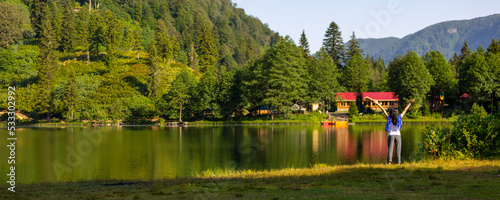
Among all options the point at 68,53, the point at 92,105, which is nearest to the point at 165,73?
the point at 92,105

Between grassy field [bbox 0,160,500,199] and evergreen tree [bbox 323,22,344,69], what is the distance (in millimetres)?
89863

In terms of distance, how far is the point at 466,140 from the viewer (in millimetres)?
19406

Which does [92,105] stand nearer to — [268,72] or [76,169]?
[268,72]

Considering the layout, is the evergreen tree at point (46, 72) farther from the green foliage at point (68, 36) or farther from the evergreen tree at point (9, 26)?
the evergreen tree at point (9, 26)

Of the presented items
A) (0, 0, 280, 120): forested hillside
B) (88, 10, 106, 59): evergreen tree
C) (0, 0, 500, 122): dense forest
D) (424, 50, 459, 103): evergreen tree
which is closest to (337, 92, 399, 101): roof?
(0, 0, 500, 122): dense forest

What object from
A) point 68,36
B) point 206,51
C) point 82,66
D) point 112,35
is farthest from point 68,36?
point 206,51

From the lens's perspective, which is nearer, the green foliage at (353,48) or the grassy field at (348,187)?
the grassy field at (348,187)

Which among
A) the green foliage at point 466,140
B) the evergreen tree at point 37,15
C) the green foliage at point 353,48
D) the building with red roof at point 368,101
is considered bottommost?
the green foliage at point 466,140

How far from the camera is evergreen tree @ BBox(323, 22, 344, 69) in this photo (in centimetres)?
10300

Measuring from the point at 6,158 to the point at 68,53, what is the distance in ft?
287

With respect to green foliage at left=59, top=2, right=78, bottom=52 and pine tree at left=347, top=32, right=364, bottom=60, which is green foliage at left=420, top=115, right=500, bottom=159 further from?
green foliage at left=59, top=2, right=78, bottom=52

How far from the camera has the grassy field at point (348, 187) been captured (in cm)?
1030

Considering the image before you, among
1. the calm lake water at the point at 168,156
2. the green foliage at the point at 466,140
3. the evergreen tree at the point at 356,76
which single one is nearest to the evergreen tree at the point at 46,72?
the calm lake water at the point at 168,156

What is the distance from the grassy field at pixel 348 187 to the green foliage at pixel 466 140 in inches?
148
